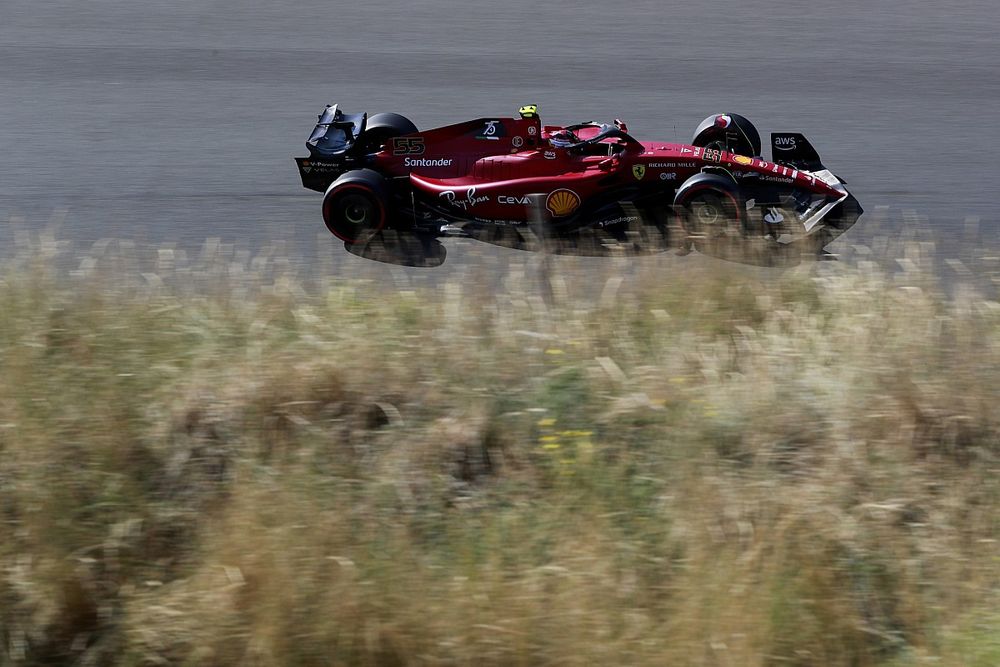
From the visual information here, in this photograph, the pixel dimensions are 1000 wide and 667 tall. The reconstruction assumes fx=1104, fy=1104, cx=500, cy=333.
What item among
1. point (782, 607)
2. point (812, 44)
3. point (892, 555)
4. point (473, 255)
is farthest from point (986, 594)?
point (812, 44)

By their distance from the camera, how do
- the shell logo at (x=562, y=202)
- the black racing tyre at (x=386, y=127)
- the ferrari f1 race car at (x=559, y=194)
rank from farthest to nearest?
the black racing tyre at (x=386, y=127) < the shell logo at (x=562, y=202) < the ferrari f1 race car at (x=559, y=194)

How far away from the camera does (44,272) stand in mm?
6488

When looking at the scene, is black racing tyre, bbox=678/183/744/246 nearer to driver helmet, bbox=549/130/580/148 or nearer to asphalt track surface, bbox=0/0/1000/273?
driver helmet, bbox=549/130/580/148

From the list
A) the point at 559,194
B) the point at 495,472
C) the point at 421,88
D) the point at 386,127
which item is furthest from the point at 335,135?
the point at 495,472

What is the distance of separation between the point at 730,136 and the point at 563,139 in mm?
1699

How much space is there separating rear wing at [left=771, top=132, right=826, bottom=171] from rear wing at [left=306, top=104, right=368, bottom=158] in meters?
3.46

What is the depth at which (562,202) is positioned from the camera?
852 centimetres

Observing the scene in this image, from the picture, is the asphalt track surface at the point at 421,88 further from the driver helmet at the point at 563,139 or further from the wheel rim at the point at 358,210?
the driver helmet at the point at 563,139

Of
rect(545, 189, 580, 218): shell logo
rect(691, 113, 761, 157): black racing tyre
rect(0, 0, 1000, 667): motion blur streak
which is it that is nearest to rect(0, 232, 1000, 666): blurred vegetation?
rect(0, 0, 1000, 667): motion blur streak

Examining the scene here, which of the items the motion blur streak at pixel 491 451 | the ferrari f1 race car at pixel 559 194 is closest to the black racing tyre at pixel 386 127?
the ferrari f1 race car at pixel 559 194

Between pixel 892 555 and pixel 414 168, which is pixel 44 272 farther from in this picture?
pixel 892 555

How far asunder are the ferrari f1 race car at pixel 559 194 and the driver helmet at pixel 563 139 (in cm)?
1

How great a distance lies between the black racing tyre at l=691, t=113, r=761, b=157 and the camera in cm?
962

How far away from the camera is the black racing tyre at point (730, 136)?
9625 mm
